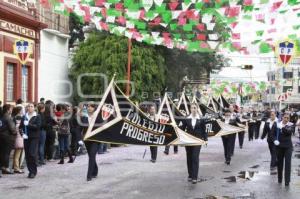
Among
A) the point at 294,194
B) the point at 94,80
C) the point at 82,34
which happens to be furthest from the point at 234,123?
the point at 82,34

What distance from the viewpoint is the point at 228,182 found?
12.7 m

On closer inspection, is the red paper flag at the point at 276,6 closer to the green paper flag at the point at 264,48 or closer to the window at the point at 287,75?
the green paper flag at the point at 264,48

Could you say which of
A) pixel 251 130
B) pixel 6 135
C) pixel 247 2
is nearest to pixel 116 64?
pixel 251 130

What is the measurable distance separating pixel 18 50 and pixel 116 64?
1334cm

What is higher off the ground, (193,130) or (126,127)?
(126,127)

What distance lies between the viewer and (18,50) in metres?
21.9

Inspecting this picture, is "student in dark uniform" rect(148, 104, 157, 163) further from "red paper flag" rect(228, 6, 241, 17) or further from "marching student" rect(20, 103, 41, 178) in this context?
"red paper flag" rect(228, 6, 241, 17)

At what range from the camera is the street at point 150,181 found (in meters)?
10.9

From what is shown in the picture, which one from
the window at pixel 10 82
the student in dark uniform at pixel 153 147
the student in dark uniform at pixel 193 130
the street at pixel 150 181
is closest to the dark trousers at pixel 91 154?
the street at pixel 150 181

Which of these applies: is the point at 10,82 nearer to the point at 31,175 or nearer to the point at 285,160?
the point at 31,175

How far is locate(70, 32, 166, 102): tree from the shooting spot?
35188 millimetres

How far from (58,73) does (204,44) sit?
1970 centimetres

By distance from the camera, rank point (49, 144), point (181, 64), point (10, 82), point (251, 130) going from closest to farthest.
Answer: point (49, 144), point (10, 82), point (251, 130), point (181, 64)

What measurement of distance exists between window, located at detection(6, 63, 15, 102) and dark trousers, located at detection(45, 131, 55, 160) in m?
8.06
